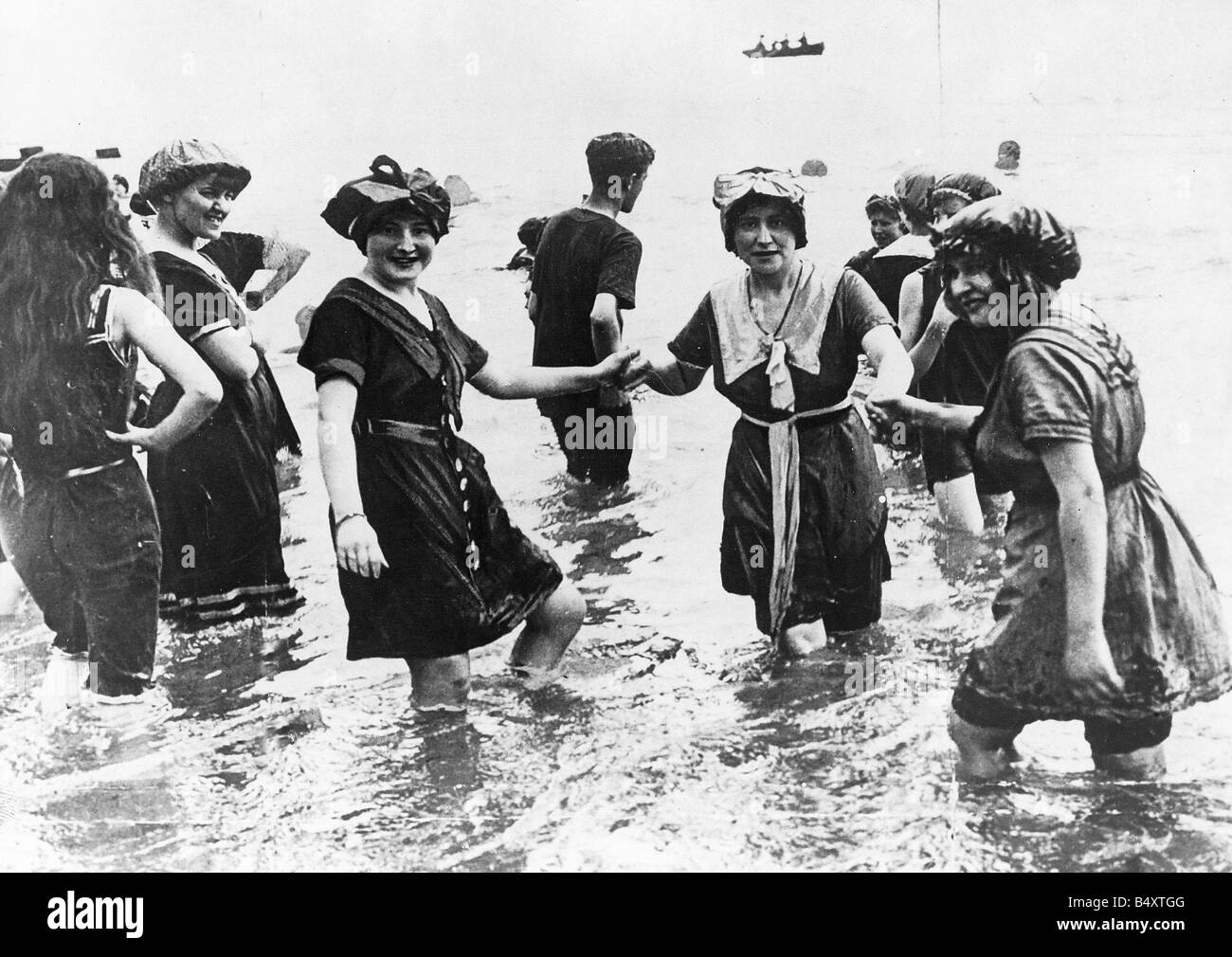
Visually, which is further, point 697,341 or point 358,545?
point 697,341

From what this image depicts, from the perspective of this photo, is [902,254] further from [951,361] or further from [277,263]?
[277,263]

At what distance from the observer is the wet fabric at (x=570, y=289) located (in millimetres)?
4266

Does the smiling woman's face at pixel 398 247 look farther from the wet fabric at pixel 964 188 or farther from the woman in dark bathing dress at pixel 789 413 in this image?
the wet fabric at pixel 964 188

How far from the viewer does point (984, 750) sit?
411cm

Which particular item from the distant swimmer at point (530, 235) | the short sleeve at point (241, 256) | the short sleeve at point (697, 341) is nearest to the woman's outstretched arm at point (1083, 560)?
the short sleeve at point (697, 341)

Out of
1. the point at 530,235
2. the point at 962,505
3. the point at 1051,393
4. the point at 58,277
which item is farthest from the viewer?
the point at 530,235

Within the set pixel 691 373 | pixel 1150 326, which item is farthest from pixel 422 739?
pixel 1150 326

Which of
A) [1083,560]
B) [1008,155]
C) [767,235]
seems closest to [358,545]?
[767,235]

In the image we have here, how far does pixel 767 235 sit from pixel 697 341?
361 millimetres

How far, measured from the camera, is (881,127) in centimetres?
431

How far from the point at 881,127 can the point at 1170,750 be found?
196 cm

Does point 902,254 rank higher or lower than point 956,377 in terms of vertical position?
higher
